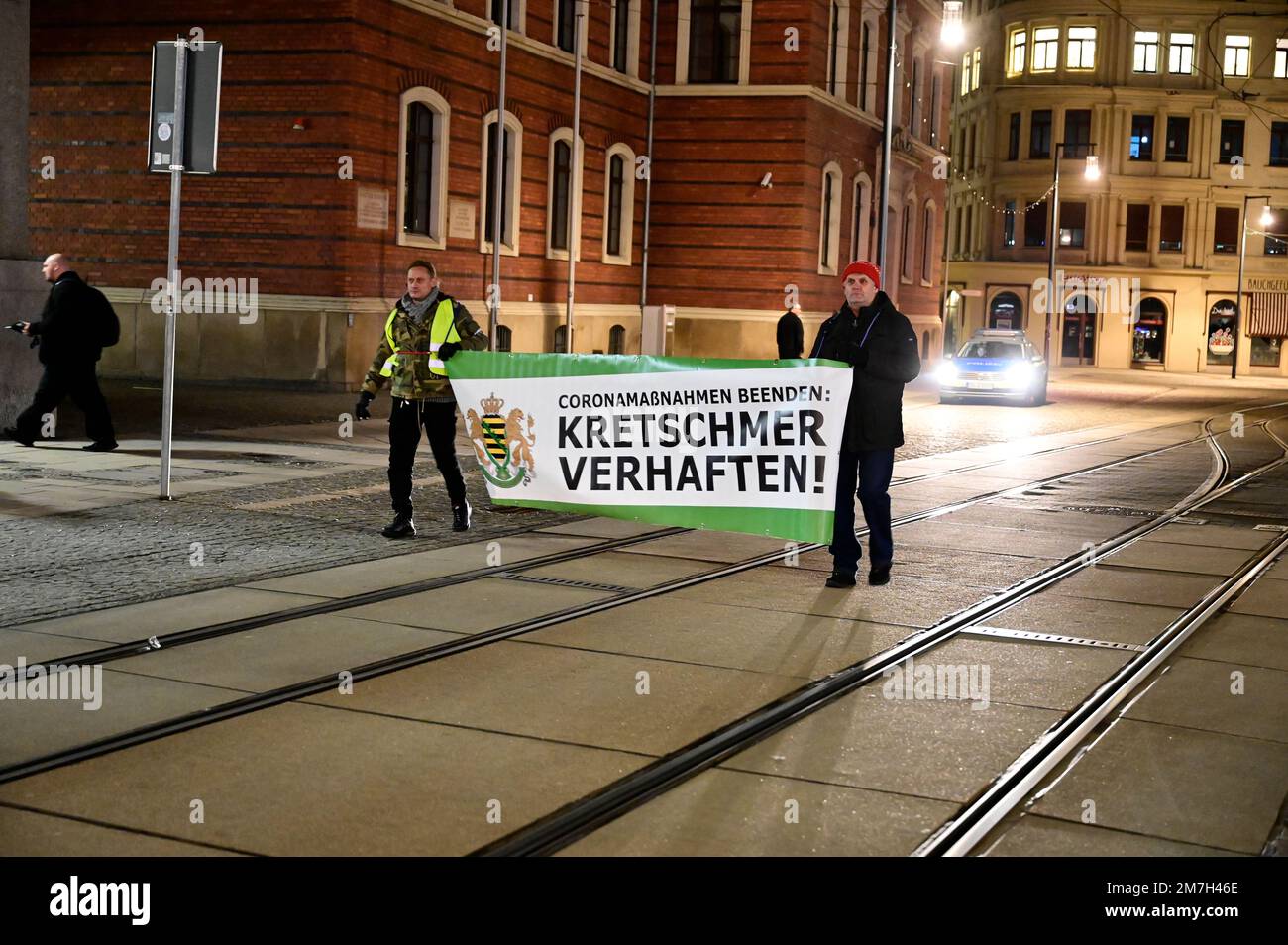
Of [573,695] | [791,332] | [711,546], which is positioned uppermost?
[791,332]

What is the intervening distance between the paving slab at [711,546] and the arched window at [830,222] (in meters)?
29.2

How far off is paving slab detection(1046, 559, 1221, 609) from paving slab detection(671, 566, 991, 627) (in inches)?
A: 26.6

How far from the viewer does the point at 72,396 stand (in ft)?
55.4

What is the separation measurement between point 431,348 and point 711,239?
2799cm

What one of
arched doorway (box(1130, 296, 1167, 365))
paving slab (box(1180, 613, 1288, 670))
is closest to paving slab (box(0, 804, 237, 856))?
paving slab (box(1180, 613, 1288, 670))

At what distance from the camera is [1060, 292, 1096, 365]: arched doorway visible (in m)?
71.0

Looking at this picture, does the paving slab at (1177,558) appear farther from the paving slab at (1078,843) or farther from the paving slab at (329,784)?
the paving slab at (329,784)

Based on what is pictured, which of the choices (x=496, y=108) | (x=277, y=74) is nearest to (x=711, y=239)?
(x=496, y=108)

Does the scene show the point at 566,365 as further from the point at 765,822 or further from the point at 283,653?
the point at 765,822

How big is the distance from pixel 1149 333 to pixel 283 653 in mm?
67963

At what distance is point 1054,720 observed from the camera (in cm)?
704

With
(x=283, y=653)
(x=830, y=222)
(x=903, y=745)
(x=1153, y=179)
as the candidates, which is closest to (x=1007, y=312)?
(x=1153, y=179)

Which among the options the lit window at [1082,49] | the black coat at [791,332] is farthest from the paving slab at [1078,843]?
the lit window at [1082,49]

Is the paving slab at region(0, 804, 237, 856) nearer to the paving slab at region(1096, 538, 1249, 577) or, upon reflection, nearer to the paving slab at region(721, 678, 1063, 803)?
the paving slab at region(721, 678, 1063, 803)
